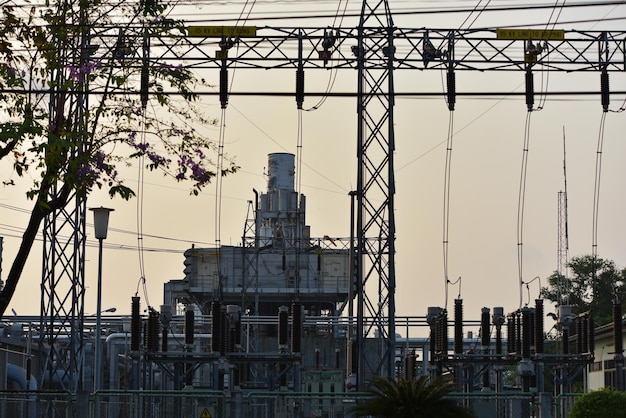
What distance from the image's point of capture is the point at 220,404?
75.0 ft

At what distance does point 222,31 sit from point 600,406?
14.5 m

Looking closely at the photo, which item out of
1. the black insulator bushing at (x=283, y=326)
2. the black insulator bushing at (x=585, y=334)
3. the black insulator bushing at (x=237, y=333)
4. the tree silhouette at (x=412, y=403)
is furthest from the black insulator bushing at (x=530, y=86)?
the tree silhouette at (x=412, y=403)

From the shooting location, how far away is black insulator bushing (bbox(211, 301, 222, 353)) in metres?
31.8

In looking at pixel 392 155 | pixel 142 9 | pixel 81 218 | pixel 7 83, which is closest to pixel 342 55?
pixel 392 155

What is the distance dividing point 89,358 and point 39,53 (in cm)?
3007

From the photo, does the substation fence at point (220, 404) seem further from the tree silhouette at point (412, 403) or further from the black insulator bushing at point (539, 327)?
the black insulator bushing at point (539, 327)

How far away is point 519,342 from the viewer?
34531mm

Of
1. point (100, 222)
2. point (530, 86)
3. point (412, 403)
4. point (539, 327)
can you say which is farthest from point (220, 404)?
point (539, 327)

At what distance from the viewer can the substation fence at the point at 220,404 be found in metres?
22.4

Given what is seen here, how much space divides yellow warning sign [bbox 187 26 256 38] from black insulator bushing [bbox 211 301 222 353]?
7080mm

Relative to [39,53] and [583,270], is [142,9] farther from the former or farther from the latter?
[583,270]

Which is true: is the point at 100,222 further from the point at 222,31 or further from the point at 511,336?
the point at 511,336

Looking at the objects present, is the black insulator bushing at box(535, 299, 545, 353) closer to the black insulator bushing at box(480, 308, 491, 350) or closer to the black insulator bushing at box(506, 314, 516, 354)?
the black insulator bushing at box(480, 308, 491, 350)

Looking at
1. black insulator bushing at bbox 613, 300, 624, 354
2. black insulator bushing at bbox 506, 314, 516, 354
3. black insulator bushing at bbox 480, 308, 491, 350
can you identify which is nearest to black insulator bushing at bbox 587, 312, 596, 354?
black insulator bushing at bbox 613, 300, 624, 354
